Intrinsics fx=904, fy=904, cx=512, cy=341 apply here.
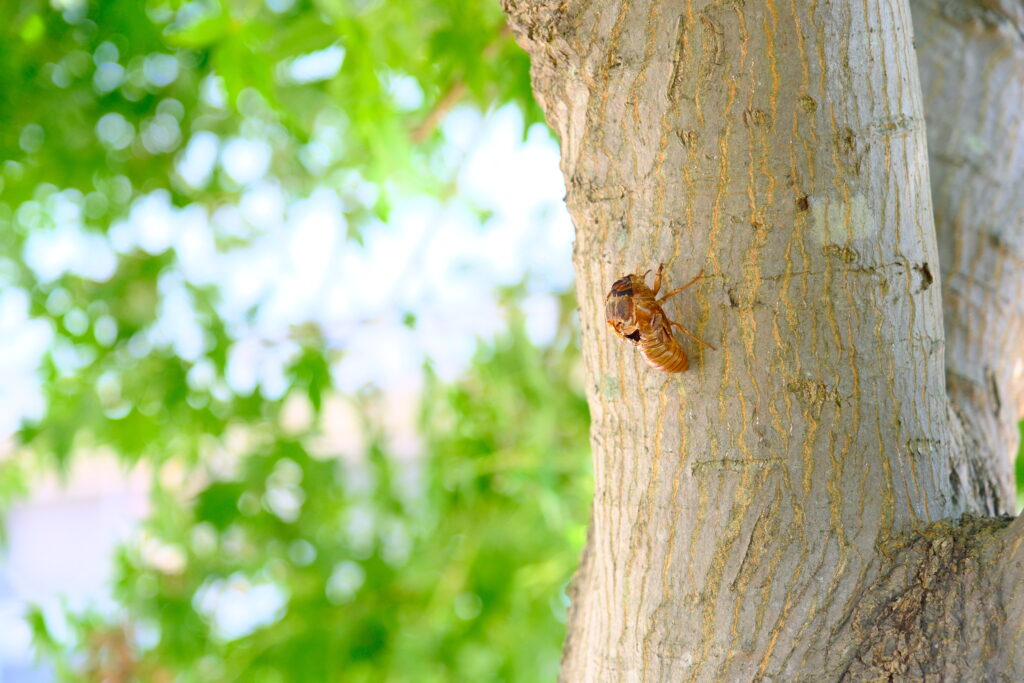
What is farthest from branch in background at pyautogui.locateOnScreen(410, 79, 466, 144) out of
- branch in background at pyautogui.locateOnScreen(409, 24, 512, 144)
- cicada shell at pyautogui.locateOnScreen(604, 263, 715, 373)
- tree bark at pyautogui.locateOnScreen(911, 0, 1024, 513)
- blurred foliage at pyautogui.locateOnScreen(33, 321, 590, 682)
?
cicada shell at pyautogui.locateOnScreen(604, 263, 715, 373)

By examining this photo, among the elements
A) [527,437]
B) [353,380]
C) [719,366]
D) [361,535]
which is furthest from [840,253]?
[361,535]

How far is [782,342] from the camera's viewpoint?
2.41 ft

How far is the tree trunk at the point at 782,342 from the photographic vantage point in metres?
0.73

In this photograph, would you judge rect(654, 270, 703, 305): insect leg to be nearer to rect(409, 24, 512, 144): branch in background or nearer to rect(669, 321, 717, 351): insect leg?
rect(669, 321, 717, 351): insect leg

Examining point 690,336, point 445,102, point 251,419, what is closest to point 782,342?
point 690,336

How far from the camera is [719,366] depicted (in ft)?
2.45

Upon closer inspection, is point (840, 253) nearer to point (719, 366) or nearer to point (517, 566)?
point (719, 366)

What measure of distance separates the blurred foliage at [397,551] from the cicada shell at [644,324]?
1108 millimetres

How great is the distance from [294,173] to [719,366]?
6.05ft

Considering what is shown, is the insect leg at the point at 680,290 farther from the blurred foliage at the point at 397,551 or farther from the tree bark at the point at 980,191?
the blurred foliage at the point at 397,551

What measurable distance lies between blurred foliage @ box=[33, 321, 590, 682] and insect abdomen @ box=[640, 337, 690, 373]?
3.64ft

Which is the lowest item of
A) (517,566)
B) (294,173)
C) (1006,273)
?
(517,566)

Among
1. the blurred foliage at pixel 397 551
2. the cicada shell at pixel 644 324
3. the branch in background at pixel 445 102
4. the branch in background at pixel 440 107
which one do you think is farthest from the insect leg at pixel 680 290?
the blurred foliage at pixel 397 551

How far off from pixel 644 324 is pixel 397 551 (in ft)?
6.18
